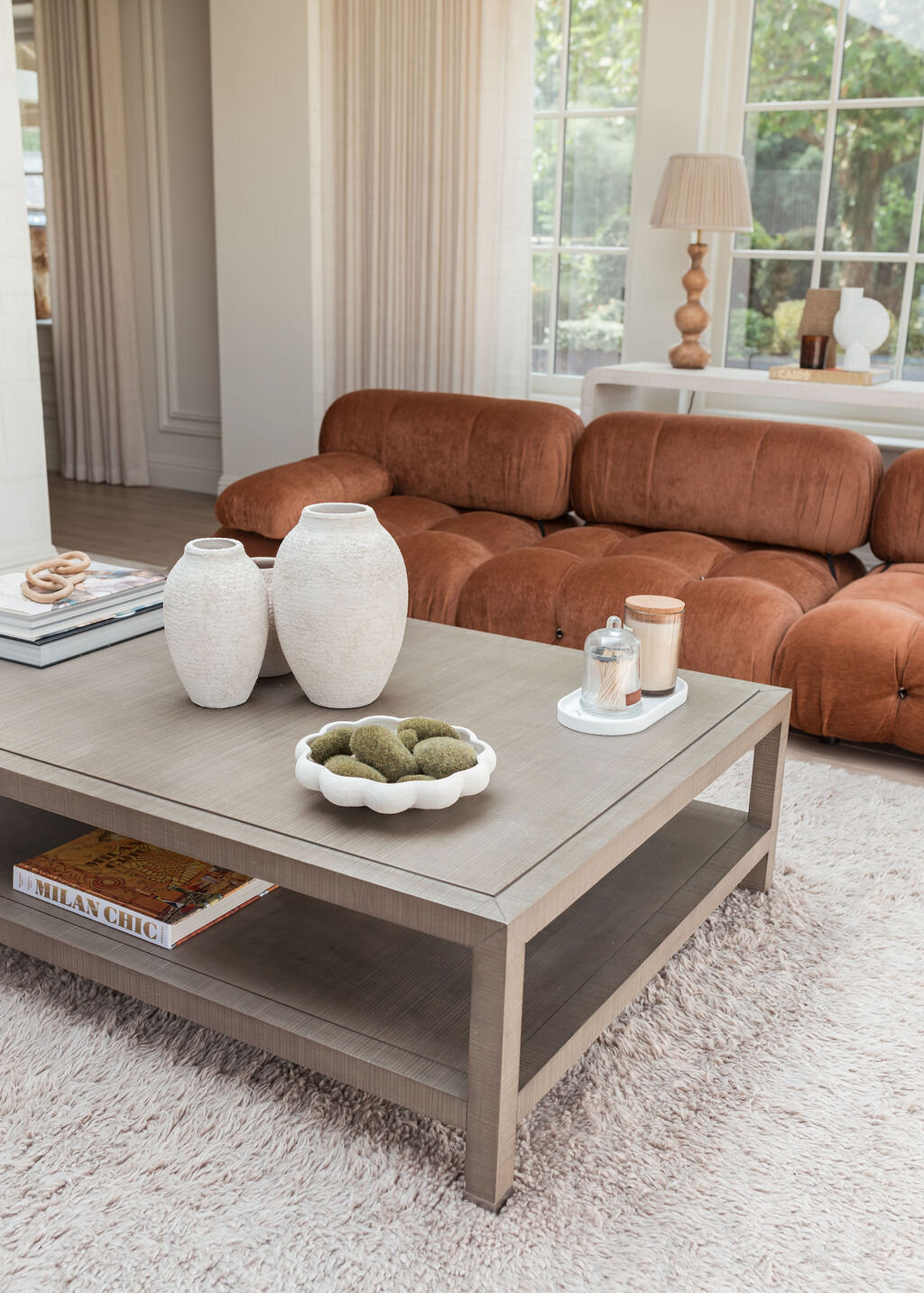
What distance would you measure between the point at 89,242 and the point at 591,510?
136 inches

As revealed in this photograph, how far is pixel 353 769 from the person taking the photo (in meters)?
1.35

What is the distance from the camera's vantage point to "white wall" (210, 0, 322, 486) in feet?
16.0

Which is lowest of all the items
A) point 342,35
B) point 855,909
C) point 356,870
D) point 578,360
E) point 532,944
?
point 855,909

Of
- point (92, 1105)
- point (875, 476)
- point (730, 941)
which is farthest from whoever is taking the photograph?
point (875, 476)

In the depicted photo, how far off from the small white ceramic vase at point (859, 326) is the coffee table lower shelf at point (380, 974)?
246cm

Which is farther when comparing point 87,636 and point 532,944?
point 87,636

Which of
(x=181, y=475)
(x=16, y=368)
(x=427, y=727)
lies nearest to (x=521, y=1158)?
(x=427, y=727)

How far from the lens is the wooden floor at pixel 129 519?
462cm

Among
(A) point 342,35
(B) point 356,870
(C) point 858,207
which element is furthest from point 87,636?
(A) point 342,35

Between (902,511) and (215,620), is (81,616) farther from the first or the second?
(902,511)

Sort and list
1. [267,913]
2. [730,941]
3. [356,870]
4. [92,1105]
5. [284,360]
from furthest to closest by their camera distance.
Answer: [284,360] < [730,941] < [267,913] < [92,1105] < [356,870]

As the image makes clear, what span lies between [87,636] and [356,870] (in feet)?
2.92

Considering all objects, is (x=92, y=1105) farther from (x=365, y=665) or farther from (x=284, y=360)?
(x=284, y=360)

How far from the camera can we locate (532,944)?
1.52 meters
